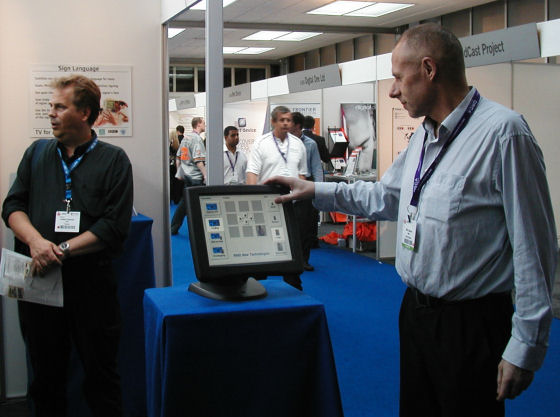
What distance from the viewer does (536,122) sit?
23.2ft

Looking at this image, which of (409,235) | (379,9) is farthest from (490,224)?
(379,9)

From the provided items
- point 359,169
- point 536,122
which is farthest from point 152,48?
A: point 359,169

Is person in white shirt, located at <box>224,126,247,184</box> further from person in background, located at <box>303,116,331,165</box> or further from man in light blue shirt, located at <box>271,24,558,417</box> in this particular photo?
man in light blue shirt, located at <box>271,24,558,417</box>

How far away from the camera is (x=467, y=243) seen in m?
1.59

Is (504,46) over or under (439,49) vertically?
over

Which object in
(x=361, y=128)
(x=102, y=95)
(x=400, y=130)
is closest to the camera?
(x=102, y=95)

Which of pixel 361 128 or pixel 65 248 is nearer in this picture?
pixel 65 248

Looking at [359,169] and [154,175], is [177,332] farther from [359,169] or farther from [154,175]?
[359,169]

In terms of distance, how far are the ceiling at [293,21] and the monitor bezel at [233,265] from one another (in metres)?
7.73

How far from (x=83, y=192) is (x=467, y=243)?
1.40 m

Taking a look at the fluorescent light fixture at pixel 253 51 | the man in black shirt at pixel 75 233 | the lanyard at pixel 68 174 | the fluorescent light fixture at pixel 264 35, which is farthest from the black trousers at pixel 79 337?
the fluorescent light fixture at pixel 253 51

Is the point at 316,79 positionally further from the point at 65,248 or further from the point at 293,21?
the point at 65,248

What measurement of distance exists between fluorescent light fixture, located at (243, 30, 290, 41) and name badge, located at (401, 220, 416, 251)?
11.8 m

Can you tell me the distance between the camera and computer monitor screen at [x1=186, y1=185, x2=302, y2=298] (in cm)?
178
